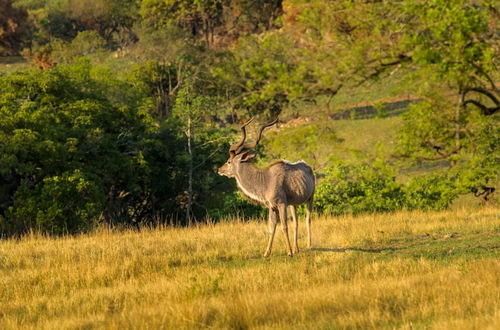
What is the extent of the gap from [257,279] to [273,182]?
9.65 feet

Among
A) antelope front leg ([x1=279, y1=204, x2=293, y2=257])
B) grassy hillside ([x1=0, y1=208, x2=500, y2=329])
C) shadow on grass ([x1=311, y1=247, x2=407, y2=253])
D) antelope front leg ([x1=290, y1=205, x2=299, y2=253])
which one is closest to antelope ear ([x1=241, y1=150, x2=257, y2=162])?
antelope front leg ([x1=279, y1=204, x2=293, y2=257])

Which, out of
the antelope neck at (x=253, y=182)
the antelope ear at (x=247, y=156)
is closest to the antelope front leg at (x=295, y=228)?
the antelope neck at (x=253, y=182)

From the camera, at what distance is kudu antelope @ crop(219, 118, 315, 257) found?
41.1 feet

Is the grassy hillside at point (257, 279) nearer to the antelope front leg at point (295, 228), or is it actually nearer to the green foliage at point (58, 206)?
the antelope front leg at point (295, 228)

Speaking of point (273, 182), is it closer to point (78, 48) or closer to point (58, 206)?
point (58, 206)

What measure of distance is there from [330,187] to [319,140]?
375 centimetres

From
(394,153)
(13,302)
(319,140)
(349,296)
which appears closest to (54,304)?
(13,302)

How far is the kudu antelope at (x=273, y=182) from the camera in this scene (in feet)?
41.1

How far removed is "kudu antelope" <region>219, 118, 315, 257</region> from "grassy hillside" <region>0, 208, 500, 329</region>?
847 mm

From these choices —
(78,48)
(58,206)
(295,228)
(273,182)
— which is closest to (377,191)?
(58,206)

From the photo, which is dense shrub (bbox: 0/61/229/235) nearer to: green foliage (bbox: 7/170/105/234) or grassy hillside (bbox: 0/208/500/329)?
green foliage (bbox: 7/170/105/234)

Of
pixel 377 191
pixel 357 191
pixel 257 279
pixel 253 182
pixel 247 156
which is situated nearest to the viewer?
pixel 257 279

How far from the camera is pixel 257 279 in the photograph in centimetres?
1000

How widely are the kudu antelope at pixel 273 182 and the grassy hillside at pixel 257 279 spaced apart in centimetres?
85
